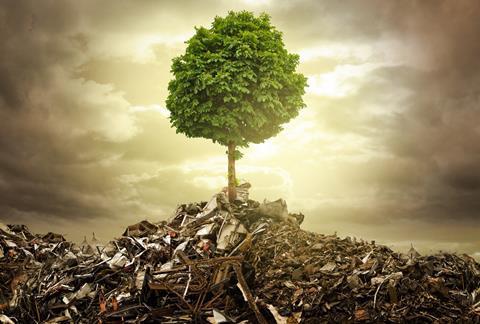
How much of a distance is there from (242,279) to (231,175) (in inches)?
416

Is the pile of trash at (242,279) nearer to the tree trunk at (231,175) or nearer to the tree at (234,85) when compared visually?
the tree trunk at (231,175)

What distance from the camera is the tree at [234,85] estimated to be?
20.2m

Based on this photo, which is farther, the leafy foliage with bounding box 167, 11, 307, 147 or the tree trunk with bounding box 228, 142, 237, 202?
the tree trunk with bounding box 228, 142, 237, 202

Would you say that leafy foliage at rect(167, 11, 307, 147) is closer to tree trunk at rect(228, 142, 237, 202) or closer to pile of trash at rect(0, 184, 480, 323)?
tree trunk at rect(228, 142, 237, 202)

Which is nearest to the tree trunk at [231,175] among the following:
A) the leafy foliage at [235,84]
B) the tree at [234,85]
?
the tree at [234,85]

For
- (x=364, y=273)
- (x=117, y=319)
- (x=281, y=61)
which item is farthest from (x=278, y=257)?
(x=281, y=61)

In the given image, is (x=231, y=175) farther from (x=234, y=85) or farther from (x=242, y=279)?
(x=242, y=279)

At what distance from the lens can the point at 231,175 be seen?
Answer: 70.7 ft

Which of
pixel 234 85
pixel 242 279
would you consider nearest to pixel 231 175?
pixel 234 85

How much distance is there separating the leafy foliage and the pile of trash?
3.89 metres

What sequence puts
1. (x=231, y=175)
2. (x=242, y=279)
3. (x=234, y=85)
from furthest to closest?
1. (x=231, y=175)
2. (x=234, y=85)
3. (x=242, y=279)

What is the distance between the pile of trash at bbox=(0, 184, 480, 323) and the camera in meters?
11.1

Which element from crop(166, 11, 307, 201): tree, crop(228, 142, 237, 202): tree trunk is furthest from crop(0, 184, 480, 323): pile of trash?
crop(166, 11, 307, 201): tree

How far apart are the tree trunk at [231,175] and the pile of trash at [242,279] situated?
0.88m
